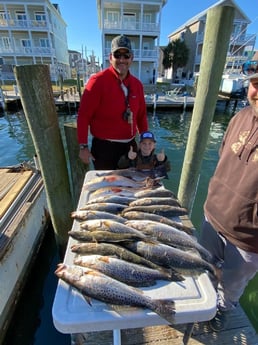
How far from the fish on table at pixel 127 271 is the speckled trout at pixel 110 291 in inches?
1.6

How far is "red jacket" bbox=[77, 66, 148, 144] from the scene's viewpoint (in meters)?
3.15

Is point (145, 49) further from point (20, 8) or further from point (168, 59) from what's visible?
point (20, 8)

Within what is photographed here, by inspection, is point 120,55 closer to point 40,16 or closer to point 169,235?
point 169,235

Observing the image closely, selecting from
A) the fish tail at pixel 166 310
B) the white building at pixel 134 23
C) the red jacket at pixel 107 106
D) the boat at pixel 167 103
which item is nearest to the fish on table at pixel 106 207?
the fish tail at pixel 166 310

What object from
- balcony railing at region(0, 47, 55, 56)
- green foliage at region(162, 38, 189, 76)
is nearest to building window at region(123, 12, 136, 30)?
balcony railing at region(0, 47, 55, 56)

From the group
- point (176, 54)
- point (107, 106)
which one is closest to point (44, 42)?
point (176, 54)

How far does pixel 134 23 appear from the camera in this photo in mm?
26375

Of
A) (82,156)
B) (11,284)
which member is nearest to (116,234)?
(82,156)

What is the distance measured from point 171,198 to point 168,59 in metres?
39.6

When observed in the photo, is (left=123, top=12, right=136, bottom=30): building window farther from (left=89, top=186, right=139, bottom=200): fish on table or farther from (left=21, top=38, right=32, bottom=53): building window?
(left=89, top=186, right=139, bottom=200): fish on table

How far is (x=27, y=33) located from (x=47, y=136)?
34.5m

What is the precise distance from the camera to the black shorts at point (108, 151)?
3.48 metres

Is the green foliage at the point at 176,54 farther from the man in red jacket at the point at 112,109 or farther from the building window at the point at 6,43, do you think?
the man in red jacket at the point at 112,109

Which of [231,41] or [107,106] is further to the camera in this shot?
[231,41]
